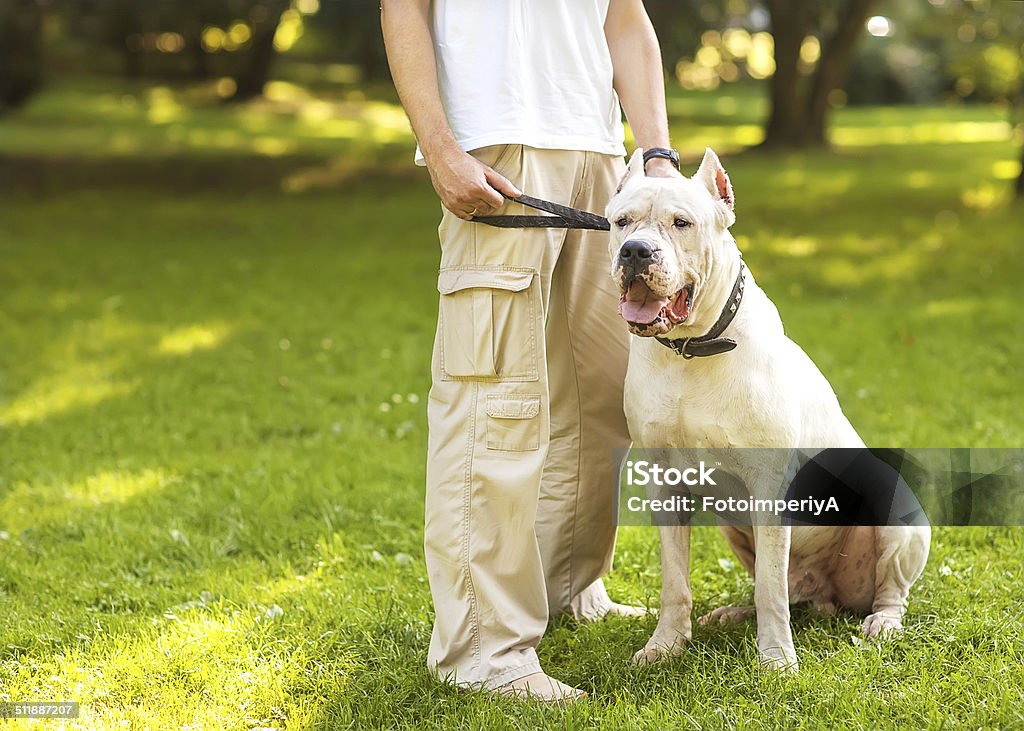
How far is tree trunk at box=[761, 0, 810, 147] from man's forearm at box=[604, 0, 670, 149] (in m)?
16.2

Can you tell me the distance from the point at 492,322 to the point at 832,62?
58.4 feet

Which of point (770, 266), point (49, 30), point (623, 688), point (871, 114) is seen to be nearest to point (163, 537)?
point (623, 688)

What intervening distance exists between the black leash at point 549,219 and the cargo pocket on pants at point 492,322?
0.13m

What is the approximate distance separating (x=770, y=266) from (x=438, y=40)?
7262 mm

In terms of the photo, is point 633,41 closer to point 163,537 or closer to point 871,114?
point 163,537

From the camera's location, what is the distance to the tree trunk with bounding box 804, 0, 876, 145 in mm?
18172

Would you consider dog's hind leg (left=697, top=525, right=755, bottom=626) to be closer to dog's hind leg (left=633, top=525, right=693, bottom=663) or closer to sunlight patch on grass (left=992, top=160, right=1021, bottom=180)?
dog's hind leg (left=633, top=525, right=693, bottom=663)

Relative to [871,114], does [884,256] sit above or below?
above

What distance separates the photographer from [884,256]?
34.2 feet

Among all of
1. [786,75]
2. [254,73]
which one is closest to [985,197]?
[786,75]

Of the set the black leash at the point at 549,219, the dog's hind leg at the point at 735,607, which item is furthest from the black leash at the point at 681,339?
the dog's hind leg at the point at 735,607

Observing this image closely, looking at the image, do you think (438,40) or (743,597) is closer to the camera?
(438,40)

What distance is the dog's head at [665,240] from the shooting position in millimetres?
3010

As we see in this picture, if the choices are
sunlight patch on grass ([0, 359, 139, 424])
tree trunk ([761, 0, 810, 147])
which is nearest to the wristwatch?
sunlight patch on grass ([0, 359, 139, 424])
